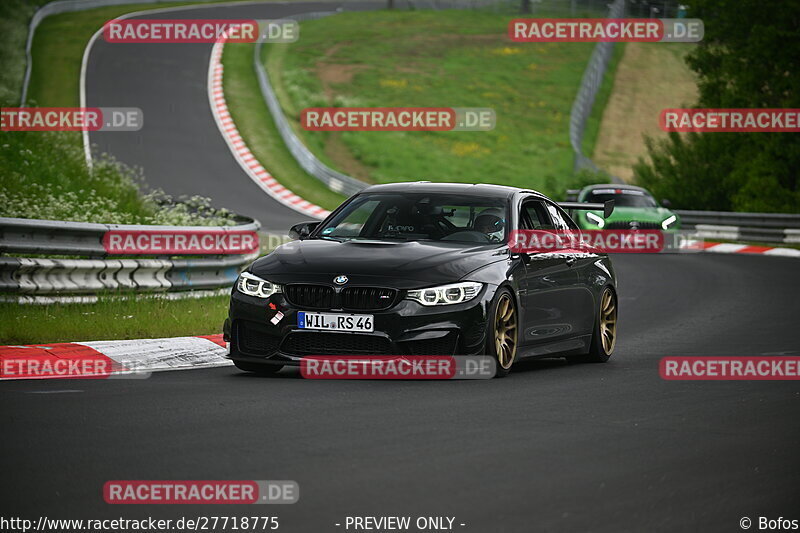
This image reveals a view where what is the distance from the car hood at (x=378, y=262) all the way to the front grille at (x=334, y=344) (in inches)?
15.4

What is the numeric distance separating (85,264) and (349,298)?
4.18 m

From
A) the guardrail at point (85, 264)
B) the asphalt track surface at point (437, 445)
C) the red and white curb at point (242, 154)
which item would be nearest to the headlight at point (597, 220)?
the red and white curb at point (242, 154)

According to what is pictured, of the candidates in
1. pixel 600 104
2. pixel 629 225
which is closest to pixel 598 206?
pixel 629 225

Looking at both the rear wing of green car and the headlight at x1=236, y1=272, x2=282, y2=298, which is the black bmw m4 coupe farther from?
the rear wing of green car

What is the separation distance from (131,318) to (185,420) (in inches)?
199

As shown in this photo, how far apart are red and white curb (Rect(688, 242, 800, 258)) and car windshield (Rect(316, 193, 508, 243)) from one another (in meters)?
22.4

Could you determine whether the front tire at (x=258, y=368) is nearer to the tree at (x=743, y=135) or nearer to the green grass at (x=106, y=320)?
the green grass at (x=106, y=320)

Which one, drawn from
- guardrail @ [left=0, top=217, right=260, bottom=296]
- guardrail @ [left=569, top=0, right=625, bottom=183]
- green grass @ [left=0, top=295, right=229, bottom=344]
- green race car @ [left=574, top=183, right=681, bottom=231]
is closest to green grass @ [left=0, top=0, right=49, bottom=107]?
green race car @ [left=574, top=183, right=681, bottom=231]

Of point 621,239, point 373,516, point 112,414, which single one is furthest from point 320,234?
point 621,239

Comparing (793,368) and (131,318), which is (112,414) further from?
(793,368)

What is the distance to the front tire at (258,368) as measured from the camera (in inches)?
426

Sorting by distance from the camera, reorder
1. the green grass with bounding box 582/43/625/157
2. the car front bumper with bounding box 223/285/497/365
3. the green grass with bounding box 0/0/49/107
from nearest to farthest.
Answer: the car front bumper with bounding box 223/285/497/365, the green grass with bounding box 0/0/49/107, the green grass with bounding box 582/43/625/157

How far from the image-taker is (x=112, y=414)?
8.46 m

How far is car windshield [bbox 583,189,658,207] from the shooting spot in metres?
30.3
